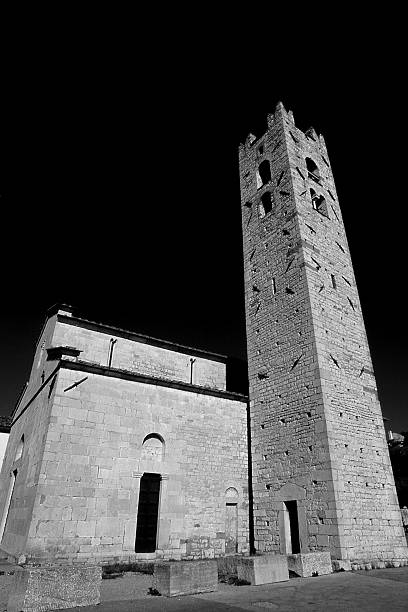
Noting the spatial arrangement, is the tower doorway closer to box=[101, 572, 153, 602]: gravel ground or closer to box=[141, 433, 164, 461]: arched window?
box=[141, 433, 164, 461]: arched window

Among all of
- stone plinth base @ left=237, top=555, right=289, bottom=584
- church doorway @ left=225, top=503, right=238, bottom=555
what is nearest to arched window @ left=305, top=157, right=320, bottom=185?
church doorway @ left=225, top=503, right=238, bottom=555

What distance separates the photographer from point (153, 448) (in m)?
13.3

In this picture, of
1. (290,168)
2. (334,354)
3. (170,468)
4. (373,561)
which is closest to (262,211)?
(290,168)

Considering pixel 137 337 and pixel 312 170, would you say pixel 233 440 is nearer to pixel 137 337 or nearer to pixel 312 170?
pixel 137 337

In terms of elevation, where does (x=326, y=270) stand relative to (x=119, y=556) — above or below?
above

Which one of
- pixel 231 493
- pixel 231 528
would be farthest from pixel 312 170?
pixel 231 528

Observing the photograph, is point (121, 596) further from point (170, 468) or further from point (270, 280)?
point (270, 280)

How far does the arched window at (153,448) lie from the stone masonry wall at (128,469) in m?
0.12

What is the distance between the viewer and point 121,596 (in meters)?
7.28

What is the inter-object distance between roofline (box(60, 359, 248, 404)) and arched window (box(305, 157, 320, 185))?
11.9 meters

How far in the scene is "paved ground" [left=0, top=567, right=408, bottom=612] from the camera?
611 cm

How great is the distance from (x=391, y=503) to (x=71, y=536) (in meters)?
10.2

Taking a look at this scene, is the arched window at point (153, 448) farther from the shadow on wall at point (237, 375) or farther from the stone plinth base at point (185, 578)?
the shadow on wall at point (237, 375)

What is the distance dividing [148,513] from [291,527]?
473 cm
